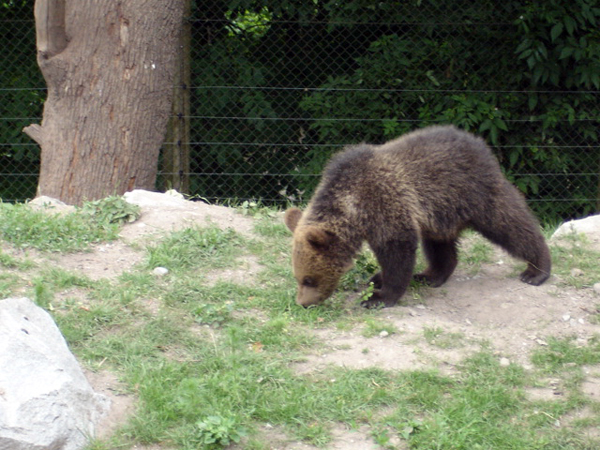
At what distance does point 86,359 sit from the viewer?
4.20 meters

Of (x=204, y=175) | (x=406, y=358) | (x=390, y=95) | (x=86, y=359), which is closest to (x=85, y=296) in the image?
(x=86, y=359)

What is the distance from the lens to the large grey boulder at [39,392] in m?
3.25

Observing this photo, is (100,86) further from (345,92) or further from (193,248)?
(345,92)

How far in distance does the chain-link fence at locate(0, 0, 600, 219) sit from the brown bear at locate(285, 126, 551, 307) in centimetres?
302

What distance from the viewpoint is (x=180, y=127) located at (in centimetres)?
830

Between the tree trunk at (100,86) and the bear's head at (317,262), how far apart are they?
252 centimetres

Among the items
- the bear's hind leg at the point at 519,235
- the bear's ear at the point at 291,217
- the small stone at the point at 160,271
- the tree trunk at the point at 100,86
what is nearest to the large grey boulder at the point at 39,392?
the small stone at the point at 160,271

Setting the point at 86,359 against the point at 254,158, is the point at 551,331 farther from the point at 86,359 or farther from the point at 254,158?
the point at 254,158

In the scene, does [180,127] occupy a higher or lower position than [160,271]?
higher

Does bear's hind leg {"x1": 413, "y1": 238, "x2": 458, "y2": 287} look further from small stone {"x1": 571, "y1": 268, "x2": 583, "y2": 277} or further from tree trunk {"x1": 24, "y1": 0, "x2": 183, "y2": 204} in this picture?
tree trunk {"x1": 24, "y1": 0, "x2": 183, "y2": 204}

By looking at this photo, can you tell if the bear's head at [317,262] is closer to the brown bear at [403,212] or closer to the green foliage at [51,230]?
the brown bear at [403,212]

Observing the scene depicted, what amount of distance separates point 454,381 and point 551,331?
1055 millimetres

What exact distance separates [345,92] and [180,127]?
6.64ft

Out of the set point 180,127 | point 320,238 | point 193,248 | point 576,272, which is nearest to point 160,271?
point 193,248
